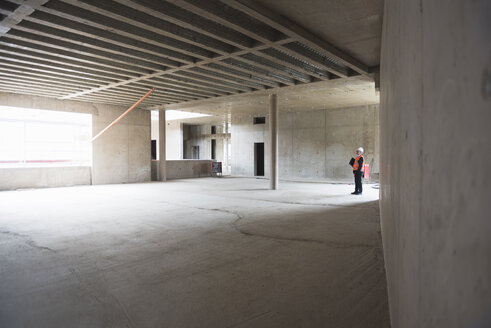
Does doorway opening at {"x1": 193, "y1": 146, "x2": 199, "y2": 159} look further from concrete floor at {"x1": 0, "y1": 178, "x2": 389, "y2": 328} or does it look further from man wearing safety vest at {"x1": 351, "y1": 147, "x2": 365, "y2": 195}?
concrete floor at {"x1": 0, "y1": 178, "x2": 389, "y2": 328}

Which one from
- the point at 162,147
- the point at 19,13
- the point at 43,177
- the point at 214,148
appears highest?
the point at 19,13

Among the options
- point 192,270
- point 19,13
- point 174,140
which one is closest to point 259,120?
point 174,140

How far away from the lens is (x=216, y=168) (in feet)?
81.3

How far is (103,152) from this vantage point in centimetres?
1797

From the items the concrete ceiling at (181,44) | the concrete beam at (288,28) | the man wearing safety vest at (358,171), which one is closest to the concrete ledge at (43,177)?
the concrete ceiling at (181,44)

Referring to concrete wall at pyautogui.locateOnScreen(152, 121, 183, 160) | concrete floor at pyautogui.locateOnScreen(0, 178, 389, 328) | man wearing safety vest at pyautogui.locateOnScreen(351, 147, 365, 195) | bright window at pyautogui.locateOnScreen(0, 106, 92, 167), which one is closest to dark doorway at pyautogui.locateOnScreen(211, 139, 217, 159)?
concrete wall at pyautogui.locateOnScreen(152, 121, 183, 160)

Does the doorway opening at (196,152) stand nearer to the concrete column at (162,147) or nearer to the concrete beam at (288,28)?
the concrete column at (162,147)

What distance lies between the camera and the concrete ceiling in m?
7.20

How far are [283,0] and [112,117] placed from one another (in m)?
14.2

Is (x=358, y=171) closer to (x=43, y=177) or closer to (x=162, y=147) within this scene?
(x=162, y=147)

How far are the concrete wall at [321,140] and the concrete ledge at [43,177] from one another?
484 inches

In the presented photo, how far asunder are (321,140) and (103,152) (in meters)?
A: 13.6

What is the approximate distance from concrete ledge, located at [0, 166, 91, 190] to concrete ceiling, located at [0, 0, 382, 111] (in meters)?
3.86

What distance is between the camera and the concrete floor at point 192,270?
321 centimetres
